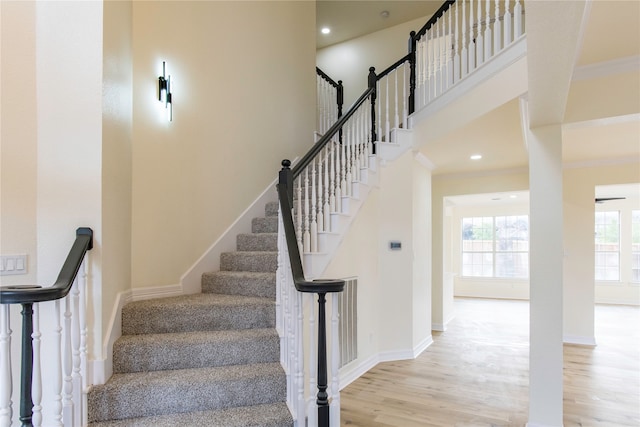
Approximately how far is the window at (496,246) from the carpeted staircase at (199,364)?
8.62m

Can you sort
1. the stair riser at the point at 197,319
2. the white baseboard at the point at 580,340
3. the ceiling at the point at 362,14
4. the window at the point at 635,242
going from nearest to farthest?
the stair riser at the point at 197,319, the white baseboard at the point at 580,340, the ceiling at the point at 362,14, the window at the point at 635,242

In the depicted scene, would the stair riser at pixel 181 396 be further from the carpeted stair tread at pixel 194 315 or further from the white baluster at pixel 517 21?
the white baluster at pixel 517 21

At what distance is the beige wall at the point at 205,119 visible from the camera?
2992mm

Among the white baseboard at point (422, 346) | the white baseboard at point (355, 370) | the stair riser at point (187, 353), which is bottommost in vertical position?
the white baseboard at point (422, 346)

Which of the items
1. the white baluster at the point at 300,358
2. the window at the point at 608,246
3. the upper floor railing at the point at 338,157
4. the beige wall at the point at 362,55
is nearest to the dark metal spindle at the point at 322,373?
the upper floor railing at the point at 338,157

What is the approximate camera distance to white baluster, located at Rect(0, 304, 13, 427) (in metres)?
1.57

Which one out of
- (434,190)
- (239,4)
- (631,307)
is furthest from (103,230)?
(631,307)

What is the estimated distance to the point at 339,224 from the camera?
351 centimetres

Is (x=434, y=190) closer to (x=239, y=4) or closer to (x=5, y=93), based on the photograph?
(x=239, y=4)

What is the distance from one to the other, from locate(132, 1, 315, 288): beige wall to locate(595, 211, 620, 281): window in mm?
8667

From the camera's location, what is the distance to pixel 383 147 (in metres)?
4.39

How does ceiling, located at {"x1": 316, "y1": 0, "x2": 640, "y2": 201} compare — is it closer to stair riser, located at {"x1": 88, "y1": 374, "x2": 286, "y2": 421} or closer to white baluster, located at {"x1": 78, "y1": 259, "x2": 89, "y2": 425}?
stair riser, located at {"x1": 88, "y1": 374, "x2": 286, "y2": 421}

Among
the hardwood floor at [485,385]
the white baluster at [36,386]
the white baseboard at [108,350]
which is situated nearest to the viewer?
the white baluster at [36,386]

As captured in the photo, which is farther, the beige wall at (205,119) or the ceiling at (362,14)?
the ceiling at (362,14)
